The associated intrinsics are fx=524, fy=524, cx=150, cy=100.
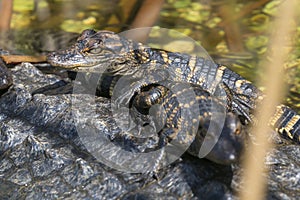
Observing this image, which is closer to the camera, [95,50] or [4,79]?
[4,79]

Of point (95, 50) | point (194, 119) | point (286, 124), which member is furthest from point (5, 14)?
point (194, 119)

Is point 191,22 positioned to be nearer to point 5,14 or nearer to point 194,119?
point 5,14

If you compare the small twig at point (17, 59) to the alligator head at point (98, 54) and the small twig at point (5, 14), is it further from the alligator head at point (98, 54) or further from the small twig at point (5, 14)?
the small twig at point (5, 14)

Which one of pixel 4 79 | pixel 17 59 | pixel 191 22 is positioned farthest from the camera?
pixel 191 22

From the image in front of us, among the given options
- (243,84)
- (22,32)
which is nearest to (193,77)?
(243,84)

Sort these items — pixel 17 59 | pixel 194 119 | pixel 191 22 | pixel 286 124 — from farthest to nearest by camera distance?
pixel 191 22 → pixel 17 59 → pixel 286 124 → pixel 194 119

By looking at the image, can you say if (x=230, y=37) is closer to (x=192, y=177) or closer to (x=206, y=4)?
(x=206, y=4)

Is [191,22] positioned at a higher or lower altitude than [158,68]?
lower

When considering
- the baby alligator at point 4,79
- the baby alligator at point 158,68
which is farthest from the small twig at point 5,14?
the baby alligator at point 4,79

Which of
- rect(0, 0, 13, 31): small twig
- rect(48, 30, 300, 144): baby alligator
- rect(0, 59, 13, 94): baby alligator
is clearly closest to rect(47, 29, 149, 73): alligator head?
rect(48, 30, 300, 144): baby alligator
